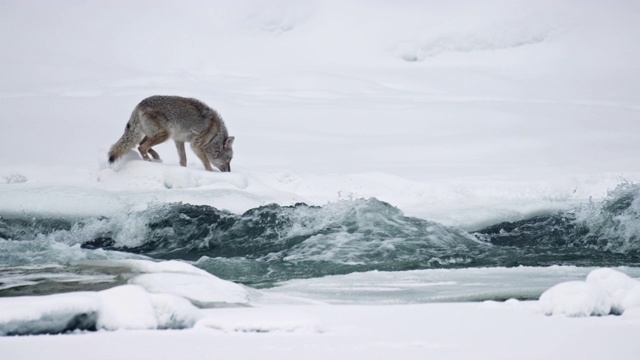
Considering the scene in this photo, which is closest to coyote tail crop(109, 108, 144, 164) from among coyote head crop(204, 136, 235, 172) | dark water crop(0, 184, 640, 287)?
coyote head crop(204, 136, 235, 172)

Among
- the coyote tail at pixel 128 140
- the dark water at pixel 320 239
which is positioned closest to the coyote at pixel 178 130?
the coyote tail at pixel 128 140

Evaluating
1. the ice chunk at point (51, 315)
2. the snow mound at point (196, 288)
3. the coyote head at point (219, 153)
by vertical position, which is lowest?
the ice chunk at point (51, 315)

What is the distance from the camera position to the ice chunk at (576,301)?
13.3ft

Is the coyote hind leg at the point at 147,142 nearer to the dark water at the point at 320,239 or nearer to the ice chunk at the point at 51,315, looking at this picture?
the dark water at the point at 320,239

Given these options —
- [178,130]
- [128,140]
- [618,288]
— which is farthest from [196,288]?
[178,130]

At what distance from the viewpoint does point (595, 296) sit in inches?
161

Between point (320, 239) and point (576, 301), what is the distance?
4.25 m

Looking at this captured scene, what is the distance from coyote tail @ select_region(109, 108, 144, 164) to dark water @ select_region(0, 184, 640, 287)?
1.84 metres

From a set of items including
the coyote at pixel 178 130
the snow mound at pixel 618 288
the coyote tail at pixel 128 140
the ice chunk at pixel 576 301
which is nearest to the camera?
the ice chunk at pixel 576 301

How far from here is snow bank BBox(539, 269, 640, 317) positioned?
4051 mm

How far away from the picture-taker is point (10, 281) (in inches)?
211

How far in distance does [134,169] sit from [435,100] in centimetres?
1108

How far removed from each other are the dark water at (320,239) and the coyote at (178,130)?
2100mm

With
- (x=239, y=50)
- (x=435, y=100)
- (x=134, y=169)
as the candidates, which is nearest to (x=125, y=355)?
(x=134, y=169)
